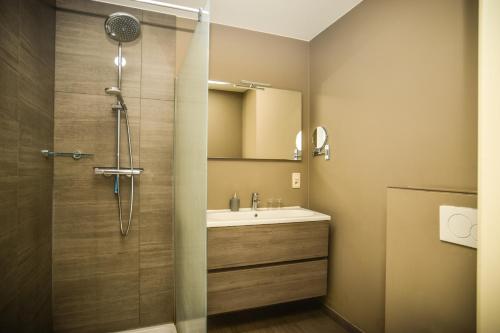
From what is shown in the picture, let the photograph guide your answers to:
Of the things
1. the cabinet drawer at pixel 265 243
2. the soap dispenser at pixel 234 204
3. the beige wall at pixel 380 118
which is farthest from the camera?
the soap dispenser at pixel 234 204

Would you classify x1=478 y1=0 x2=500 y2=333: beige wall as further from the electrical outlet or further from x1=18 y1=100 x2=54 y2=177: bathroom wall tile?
x1=18 y1=100 x2=54 y2=177: bathroom wall tile

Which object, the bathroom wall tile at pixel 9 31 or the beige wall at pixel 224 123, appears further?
the beige wall at pixel 224 123

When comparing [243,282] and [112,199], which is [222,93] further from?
[243,282]

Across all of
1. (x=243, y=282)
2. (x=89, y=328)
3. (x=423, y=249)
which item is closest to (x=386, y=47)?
(x=423, y=249)

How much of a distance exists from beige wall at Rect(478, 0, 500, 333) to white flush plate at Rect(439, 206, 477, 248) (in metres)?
0.26

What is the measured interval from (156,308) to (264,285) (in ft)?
2.79

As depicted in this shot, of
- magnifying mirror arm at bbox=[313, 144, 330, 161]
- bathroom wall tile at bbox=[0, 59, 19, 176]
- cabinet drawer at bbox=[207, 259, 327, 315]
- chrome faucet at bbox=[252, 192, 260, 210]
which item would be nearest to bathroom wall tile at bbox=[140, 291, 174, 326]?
cabinet drawer at bbox=[207, 259, 327, 315]

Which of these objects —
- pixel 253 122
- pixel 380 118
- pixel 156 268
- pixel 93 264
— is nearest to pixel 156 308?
pixel 156 268

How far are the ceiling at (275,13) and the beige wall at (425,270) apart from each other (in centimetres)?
138

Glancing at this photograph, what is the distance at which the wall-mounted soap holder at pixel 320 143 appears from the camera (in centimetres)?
204

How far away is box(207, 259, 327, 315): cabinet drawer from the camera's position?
5.25 feet

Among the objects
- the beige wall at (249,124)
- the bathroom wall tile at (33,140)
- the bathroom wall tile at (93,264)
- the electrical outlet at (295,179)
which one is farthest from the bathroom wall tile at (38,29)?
the electrical outlet at (295,179)

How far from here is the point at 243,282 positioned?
5.40 ft

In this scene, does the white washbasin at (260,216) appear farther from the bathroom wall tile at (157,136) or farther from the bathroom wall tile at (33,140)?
the bathroom wall tile at (33,140)
